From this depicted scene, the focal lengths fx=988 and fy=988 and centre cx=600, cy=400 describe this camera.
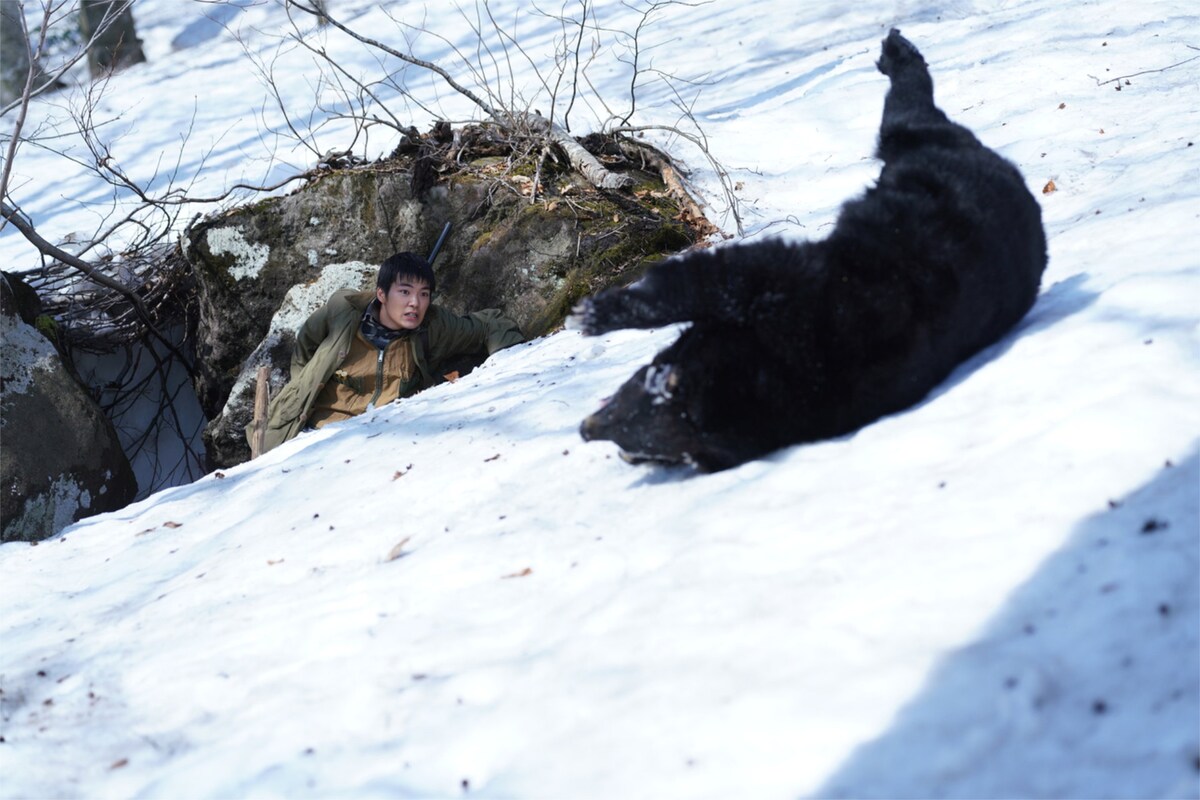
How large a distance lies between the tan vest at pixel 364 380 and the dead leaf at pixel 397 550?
2830 millimetres

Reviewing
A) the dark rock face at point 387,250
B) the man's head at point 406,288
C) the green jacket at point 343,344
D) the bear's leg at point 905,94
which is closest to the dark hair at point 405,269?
the man's head at point 406,288

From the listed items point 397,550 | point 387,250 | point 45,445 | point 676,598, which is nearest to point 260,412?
point 45,445

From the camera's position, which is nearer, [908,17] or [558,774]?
[558,774]

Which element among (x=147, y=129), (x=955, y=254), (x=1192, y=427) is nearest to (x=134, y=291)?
(x=147, y=129)

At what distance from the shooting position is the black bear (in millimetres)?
2850

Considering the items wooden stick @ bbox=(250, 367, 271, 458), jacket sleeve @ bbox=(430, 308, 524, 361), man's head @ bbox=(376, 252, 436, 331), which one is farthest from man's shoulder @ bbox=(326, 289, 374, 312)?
wooden stick @ bbox=(250, 367, 271, 458)

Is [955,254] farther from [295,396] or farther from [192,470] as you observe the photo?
[192,470]

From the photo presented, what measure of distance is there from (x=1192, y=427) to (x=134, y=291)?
307 inches

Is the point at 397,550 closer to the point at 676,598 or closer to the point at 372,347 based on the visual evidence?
the point at 676,598

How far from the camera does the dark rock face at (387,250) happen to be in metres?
6.51

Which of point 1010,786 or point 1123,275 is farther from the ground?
point 1123,275

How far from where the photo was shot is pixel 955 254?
2994mm

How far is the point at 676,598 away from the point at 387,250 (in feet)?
17.8

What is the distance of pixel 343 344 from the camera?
19.9 feet
